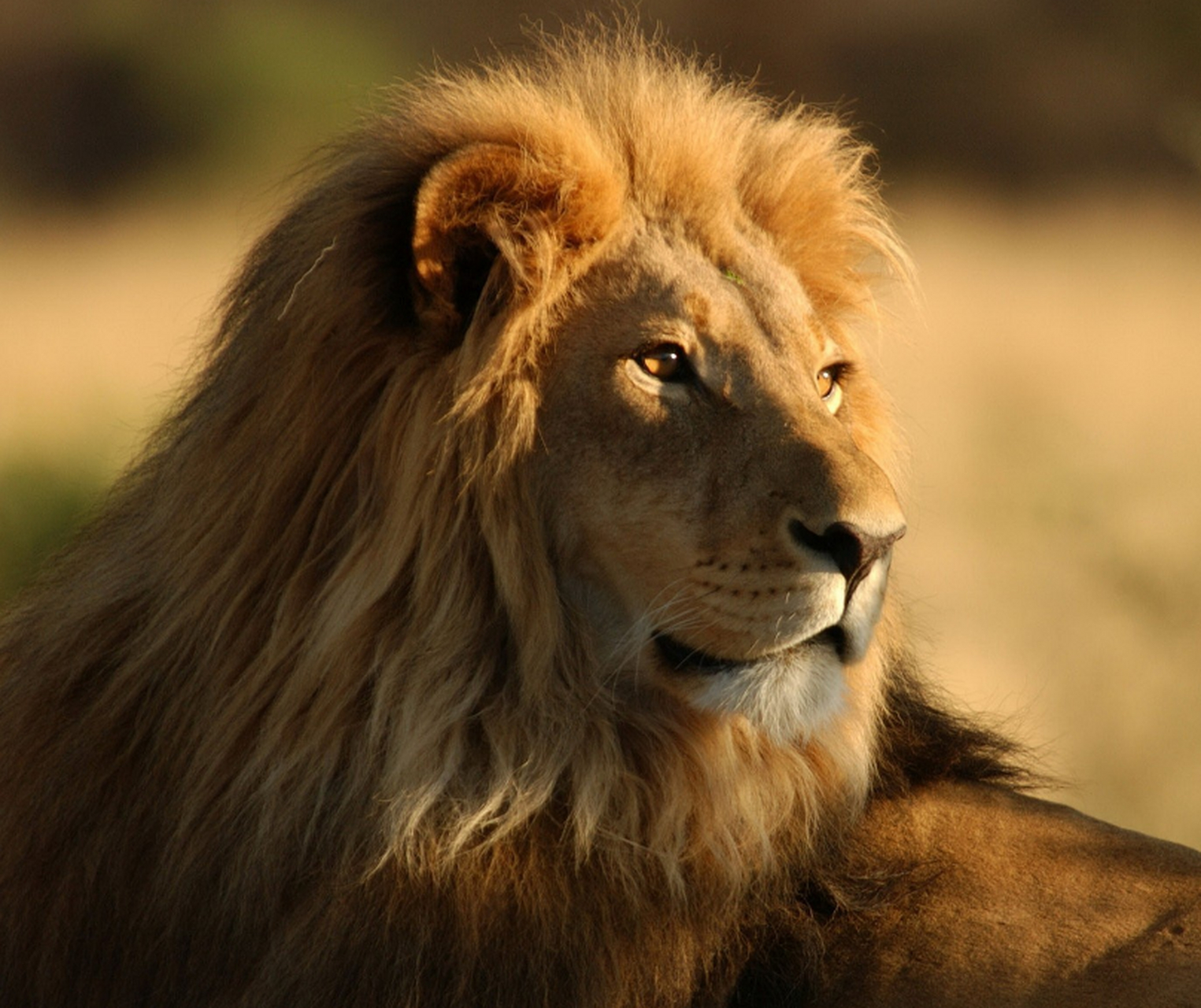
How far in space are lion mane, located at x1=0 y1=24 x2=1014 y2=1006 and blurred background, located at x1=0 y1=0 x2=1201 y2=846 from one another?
0.71 m

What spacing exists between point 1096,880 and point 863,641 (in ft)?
2.34

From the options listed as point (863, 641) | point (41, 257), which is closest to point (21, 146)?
point (41, 257)

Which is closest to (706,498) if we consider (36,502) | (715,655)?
(715,655)

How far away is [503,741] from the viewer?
3135 millimetres

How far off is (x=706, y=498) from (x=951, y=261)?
37.0 ft

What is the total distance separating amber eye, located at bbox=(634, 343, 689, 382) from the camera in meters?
3.26

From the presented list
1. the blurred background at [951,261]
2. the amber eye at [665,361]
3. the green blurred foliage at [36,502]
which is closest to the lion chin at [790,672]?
the amber eye at [665,361]

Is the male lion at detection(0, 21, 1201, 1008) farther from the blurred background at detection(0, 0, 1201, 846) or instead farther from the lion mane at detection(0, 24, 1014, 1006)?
the blurred background at detection(0, 0, 1201, 846)

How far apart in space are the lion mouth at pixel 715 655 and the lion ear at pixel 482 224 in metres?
0.70

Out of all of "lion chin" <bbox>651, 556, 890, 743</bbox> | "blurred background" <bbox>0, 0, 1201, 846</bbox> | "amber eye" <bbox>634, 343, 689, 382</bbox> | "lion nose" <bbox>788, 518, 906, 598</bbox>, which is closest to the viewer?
"lion nose" <bbox>788, 518, 906, 598</bbox>

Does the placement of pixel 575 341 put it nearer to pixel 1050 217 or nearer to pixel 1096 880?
pixel 1096 880

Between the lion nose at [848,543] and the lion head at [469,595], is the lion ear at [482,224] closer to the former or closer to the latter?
the lion head at [469,595]

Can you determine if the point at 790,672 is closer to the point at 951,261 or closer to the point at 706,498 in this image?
the point at 706,498

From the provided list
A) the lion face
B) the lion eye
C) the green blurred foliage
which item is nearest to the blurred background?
the green blurred foliage
